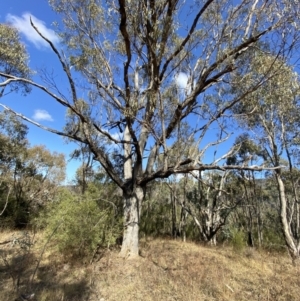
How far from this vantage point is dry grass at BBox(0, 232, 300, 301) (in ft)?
17.3

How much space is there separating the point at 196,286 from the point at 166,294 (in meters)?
0.67

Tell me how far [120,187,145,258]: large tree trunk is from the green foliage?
0.34 meters

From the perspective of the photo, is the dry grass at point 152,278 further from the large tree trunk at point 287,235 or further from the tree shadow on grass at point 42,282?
the large tree trunk at point 287,235

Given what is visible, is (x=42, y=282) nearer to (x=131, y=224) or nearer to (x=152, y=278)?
(x=152, y=278)

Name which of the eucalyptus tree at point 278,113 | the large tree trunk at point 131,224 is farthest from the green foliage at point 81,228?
the eucalyptus tree at point 278,113

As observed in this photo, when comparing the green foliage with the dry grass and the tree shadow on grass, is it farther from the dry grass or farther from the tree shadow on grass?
the tree shadow on grass

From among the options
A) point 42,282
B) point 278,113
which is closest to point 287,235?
point 278,113

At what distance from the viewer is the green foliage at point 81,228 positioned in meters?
7.14

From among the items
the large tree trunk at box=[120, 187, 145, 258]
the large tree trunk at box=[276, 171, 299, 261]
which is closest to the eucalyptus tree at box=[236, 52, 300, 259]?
the large tree trunk at box=[276, 171, 299, 261]

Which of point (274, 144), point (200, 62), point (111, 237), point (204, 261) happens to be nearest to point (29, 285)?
point (111, 237)

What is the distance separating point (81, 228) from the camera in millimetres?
7168

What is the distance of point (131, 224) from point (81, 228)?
4.40 feet

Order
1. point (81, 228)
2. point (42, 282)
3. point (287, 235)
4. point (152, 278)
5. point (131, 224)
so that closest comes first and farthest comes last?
1. point (42, 282)
2. point (152, 278)
3. point (81, 228)
4. point (131, 224)
5. point (287, 235)

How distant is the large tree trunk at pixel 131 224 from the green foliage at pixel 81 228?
341 mm
